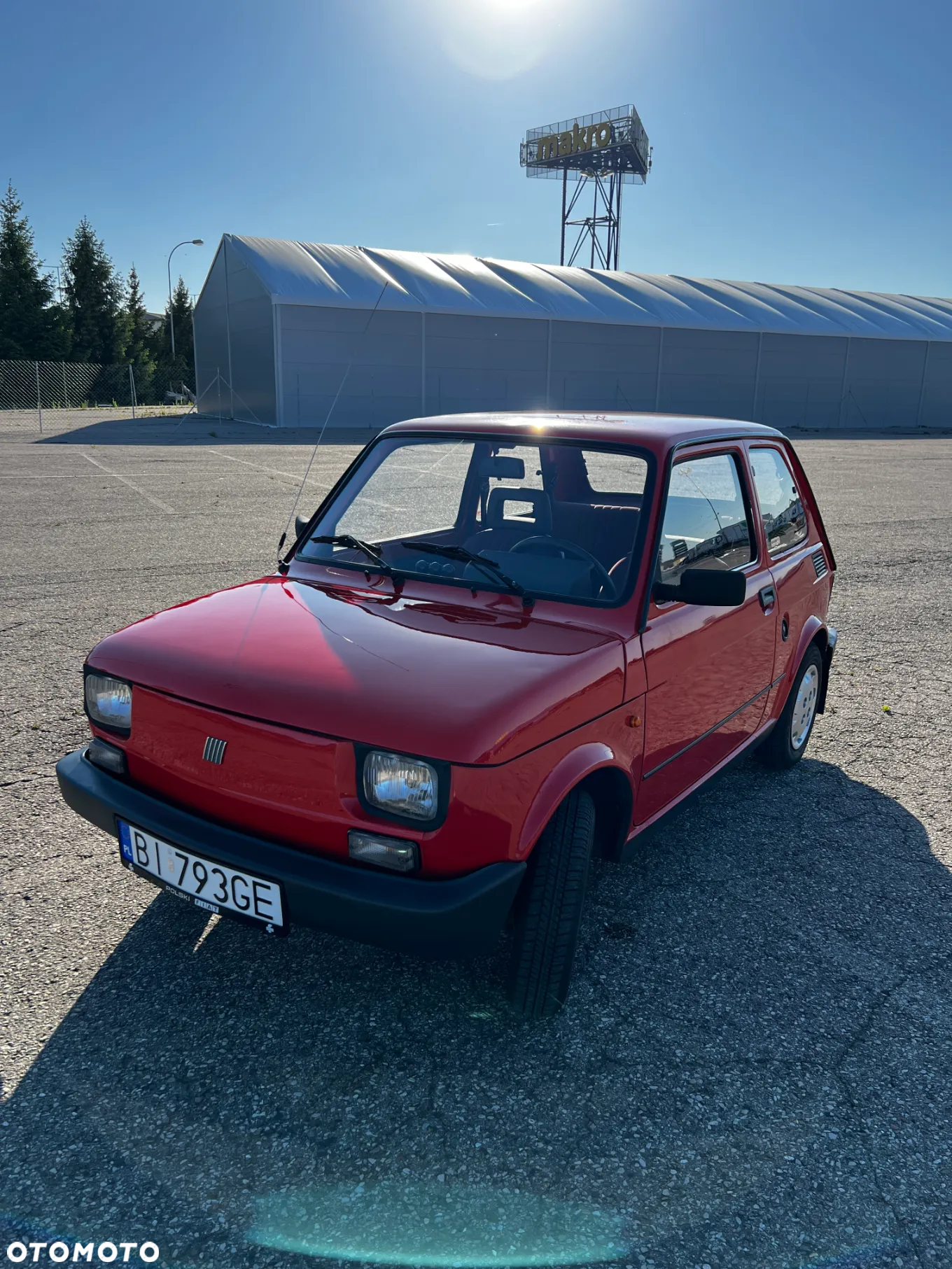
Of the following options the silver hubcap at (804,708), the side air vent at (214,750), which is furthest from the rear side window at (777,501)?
the side air vent at (214,750)

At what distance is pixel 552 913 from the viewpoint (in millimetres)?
2447

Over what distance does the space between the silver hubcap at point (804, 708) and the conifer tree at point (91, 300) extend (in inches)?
1965

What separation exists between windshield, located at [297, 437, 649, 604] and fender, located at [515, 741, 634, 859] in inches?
23.6

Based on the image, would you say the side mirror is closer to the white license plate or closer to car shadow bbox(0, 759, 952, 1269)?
car shadow bbox(0, 759, 952, 1269)

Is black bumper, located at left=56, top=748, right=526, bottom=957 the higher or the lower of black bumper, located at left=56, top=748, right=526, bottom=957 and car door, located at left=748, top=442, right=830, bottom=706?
the lower

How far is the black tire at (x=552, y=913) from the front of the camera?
2.44 metres

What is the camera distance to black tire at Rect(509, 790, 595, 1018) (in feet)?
8.00

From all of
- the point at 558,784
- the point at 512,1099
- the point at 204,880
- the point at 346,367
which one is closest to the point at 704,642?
the point at 558,784

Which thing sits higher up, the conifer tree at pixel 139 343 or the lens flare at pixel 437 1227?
the conifer tree at pixel 139 343

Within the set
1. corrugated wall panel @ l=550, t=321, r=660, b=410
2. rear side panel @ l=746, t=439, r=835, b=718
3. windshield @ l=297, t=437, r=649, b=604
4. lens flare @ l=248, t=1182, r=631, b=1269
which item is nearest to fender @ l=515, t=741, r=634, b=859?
windshield @ l=297, t=437, r=649, b=604

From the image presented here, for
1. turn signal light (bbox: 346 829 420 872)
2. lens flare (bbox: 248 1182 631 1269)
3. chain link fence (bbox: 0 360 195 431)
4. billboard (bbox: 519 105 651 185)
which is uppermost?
billboard (bbox: 519 105 651 185)

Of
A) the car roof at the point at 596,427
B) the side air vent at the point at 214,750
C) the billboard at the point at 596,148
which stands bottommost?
the side air vent at the point at 214,750

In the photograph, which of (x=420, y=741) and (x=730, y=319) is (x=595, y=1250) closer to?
(x=420, y=741)

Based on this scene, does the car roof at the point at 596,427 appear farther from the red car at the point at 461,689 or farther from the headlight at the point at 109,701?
the headlight at the point at 109,701
